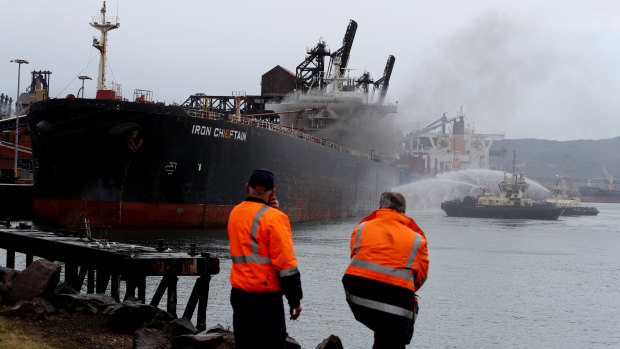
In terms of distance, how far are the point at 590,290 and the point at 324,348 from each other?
42.6ft

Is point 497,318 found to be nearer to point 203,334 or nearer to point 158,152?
point 203,334

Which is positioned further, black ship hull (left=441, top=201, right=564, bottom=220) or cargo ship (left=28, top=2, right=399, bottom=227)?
black ship hull (left=441, top=201, right=564, bottom=220)

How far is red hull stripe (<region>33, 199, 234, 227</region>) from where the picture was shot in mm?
27797

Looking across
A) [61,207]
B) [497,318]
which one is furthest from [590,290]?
[61,207]

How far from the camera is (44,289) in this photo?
1023cm

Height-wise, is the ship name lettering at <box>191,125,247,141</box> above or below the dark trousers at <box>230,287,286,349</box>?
above

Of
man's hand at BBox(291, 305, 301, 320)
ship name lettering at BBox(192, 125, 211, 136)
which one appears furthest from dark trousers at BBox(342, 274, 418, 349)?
ship name lettering at BBox(192, 125, 211, 136)

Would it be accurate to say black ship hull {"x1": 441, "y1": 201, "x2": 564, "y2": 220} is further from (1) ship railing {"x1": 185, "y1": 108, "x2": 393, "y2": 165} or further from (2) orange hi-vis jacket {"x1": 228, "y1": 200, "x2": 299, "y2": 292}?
(2) orange hi-vis jacket {"x1": 228, "y1": 200, "x2": 299, "y2": 292}

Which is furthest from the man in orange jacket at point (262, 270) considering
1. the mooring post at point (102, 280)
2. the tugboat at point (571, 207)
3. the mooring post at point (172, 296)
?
the tugboat at point (571, 207)


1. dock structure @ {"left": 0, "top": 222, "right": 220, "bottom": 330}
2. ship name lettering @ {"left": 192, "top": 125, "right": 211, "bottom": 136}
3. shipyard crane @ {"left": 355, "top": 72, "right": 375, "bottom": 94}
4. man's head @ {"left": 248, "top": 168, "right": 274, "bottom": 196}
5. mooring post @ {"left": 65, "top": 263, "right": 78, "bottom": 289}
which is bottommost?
mooring post @ {"left": 65, "top": 263, "right": 78, "bottom": 289}

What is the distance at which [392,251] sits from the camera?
18.8 feet

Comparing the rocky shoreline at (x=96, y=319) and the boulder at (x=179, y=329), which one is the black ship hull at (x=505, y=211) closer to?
the rocky shoreline at (x=96, y=319)

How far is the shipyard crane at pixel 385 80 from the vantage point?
6212cm

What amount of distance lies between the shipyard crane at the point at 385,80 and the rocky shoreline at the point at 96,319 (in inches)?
2083
